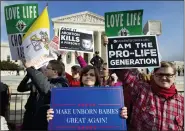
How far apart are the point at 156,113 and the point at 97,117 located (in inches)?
25.9

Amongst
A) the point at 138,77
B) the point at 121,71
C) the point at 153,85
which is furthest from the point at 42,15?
the point at 153,85

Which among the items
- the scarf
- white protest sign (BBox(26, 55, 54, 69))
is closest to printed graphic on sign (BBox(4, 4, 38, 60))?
white protest sign (BBox(26, 55, 54, 69))

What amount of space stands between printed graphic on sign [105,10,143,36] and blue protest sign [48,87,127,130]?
2.39 m

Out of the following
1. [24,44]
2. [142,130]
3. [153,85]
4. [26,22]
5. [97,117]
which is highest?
[26,22]

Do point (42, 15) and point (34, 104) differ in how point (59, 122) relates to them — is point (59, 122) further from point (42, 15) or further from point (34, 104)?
point (42, 15)

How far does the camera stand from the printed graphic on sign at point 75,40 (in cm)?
593

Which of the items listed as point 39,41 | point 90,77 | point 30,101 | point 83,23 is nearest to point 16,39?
point 39,41

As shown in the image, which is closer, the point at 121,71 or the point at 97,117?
the point at 97,117

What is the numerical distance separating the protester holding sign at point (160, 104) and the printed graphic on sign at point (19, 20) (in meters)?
2.89

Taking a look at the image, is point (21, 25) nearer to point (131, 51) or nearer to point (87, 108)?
point (131, 51)

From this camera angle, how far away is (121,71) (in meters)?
4.15

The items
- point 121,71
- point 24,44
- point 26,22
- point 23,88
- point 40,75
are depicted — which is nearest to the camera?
point 40,75

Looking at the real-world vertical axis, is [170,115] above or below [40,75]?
below

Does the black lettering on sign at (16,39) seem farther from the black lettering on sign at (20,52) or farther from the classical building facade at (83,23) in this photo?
the classical building facade at (83,23)
